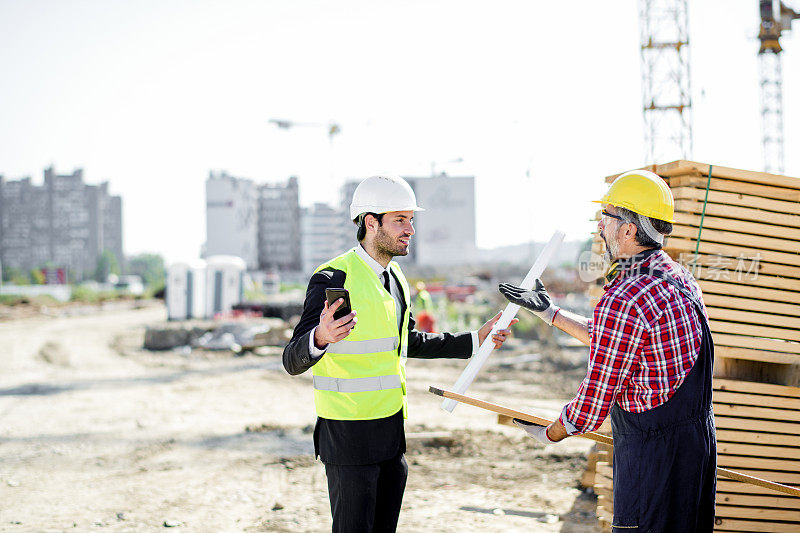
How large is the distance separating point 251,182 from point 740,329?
4005 inches

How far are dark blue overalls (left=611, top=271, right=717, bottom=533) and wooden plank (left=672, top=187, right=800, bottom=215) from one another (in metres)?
1.75

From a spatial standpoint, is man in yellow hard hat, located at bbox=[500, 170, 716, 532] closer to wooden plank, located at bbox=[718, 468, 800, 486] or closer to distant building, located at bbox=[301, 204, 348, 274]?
wooden plank, located at bbox=[718, 468, 800, 486]

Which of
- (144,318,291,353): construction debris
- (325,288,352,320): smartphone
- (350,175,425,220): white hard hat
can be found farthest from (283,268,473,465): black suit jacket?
(144,318,291,353): construction debris

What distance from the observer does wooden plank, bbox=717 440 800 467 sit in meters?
4.12

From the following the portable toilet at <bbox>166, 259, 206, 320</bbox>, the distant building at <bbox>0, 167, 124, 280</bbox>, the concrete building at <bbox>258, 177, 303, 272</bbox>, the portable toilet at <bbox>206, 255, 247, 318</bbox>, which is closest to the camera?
the portable toilet at <bbox>166, 259, 206, 320</bbox>

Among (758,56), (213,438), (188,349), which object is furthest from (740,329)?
(758,56)

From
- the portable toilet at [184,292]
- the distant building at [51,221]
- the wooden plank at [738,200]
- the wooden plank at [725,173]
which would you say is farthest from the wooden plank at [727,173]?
the distant building at [51,221]

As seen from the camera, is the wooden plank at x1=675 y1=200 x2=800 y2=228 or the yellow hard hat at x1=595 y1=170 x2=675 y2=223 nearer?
the yellow hard hat at x1=595 y1=170 x2=675 y2=223

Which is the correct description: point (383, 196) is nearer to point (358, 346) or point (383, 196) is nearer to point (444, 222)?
point (358, 346)

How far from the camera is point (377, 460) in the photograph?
10.0 feet

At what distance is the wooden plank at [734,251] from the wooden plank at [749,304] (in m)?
0.23

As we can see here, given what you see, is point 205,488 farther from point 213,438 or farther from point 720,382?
point 720,382

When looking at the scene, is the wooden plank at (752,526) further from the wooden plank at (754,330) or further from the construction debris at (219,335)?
the construction debris at (219,335)

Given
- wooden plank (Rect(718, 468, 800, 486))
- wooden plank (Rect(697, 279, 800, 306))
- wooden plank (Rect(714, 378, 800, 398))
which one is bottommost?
wooden plank (Rect(718, 468, 800, 486))
